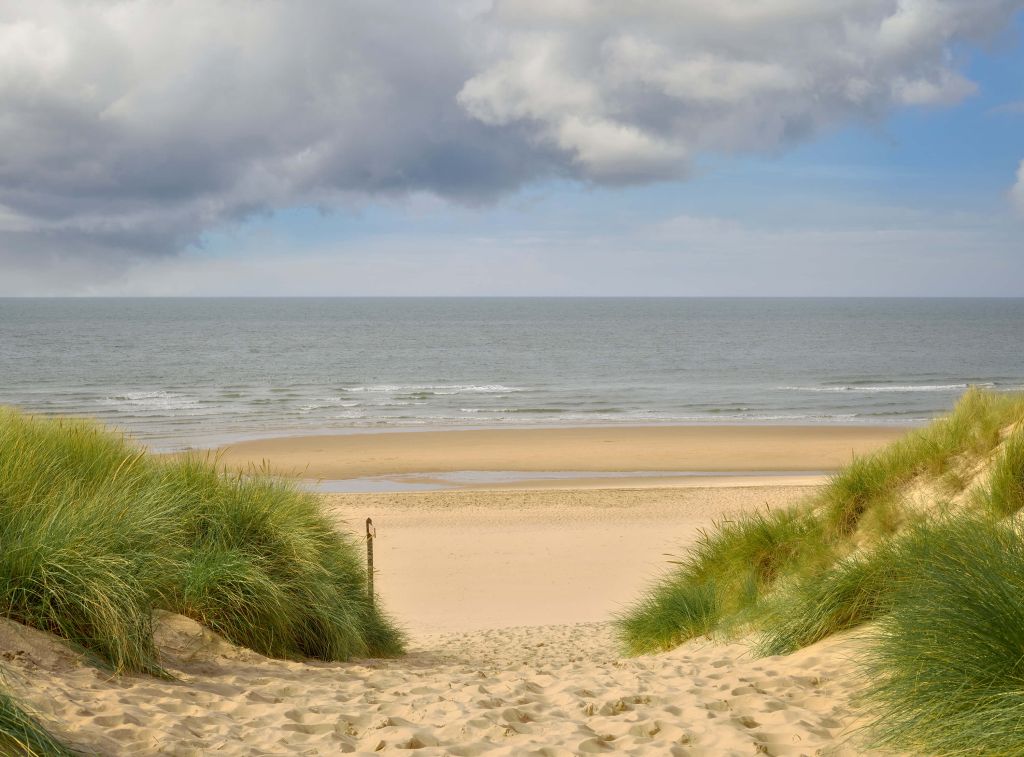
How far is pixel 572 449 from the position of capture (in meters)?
29.4

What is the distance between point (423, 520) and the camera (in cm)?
1903

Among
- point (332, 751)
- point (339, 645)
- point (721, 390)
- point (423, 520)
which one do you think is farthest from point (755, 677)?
point (721, 390)

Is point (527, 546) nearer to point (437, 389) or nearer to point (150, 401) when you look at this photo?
point (150, 401)

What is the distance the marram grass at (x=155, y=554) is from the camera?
5445 mm

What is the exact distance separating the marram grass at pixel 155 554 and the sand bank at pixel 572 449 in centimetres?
1658

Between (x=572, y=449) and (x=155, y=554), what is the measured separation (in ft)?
77.5

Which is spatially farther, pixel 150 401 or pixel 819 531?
pixel 150 401

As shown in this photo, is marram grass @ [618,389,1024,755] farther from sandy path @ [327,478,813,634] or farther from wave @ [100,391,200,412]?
wave @ [100,391,200,412]

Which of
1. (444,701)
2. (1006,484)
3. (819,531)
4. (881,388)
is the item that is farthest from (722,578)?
(881,388)

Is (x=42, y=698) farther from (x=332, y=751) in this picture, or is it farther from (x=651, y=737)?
(x=651, y=737)

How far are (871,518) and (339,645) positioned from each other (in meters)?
4.95

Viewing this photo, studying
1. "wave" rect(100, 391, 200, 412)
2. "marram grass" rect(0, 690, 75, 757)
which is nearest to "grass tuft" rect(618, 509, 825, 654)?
"marram grass" rect(0, 690, 75, 757)

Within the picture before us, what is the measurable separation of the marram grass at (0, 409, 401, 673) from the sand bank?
16.6 meters

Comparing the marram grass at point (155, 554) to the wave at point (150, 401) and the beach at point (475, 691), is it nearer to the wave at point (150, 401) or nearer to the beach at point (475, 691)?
the beach at point (475, 691)
